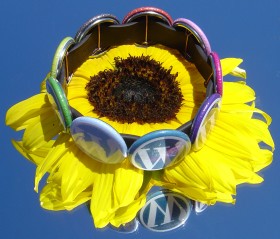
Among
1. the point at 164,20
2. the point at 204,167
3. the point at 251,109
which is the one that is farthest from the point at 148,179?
the point at 164,20

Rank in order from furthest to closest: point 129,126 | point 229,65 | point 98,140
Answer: point 229,65, point 129,126, point 98,140

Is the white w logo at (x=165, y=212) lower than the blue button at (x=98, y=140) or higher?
lower

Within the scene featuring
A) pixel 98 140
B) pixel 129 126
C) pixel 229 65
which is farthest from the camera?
pixel 229 65

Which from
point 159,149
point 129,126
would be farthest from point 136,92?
point 159,149

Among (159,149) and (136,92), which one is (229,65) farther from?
(159,149)

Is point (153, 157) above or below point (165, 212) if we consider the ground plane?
above

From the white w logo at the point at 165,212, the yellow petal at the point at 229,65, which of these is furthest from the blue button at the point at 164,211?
the yellow petal at the point at 229,65

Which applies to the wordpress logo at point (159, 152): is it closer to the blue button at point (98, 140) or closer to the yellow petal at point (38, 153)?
the blue button at point (98, 140)
